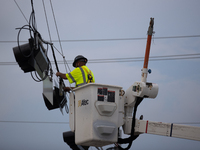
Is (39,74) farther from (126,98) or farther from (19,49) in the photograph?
(126,98)

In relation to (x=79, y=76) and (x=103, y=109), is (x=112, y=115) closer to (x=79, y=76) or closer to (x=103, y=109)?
(x=103, y=109)

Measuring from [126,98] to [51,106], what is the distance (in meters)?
2.63

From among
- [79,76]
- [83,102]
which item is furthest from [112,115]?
[79,76]

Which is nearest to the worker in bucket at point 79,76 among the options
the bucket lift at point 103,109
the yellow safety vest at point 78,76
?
the yellow safety vest at point 78,76

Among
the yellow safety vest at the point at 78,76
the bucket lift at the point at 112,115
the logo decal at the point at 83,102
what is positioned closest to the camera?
the bucket lift at the point at 112,115

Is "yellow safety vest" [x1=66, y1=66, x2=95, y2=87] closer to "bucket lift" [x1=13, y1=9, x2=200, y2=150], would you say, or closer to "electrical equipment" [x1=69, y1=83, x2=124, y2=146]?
"bucket lift" [x1=13, y1=9, x2=200, y2=150]

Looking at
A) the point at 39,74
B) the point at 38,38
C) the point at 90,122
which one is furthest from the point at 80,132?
the point at 38,38

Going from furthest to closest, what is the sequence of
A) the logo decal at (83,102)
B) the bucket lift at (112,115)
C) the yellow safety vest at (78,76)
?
the yellow safety vest at (78,76), the logo decal at (83,102), the bucket lift at (112,115)

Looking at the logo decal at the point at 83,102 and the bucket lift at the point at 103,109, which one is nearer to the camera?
the bucket lift at the point at 103,109

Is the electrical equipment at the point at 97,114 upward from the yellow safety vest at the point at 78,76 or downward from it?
downward

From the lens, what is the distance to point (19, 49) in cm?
887

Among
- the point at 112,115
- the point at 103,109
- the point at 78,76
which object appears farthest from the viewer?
the point at 78,76

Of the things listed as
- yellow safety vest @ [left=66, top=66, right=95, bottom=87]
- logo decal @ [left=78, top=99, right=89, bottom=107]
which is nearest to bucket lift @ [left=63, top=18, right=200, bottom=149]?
logo decal @ [left=78, top=99, right=89, bottom=107]

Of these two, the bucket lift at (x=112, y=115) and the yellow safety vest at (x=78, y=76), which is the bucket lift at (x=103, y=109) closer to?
the bucket lift at (x=112, y=115)
